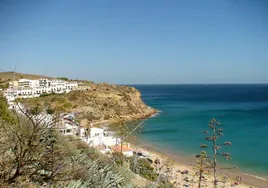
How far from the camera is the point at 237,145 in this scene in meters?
28.9

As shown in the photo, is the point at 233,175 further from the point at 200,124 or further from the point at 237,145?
the point at 200,124

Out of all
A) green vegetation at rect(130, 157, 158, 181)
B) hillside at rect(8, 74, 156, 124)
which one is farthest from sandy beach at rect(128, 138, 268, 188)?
hillside at rect(8, 74, 156, 124)

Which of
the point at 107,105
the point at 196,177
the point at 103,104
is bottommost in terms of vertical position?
the point at 196,177

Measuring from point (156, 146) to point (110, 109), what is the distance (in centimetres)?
2021

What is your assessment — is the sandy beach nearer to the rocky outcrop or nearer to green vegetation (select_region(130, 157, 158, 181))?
green vegetation (select_region(130, 157, 158, 181))

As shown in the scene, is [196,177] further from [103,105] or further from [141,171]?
[103,105]

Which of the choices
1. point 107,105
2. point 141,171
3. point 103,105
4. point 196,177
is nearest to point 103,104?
point 103,105

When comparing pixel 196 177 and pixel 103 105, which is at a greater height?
pixel 103 105

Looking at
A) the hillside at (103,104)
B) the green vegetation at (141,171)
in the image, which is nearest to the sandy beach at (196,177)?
the green vegetation at (141,171)

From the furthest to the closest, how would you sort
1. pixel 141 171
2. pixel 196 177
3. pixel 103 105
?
pixel 103 105
pixel 196 177
pixel 141 171

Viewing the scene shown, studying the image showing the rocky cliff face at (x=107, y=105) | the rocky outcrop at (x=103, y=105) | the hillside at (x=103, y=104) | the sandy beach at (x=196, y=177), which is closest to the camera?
the sandy beach at (x=196, y=177)

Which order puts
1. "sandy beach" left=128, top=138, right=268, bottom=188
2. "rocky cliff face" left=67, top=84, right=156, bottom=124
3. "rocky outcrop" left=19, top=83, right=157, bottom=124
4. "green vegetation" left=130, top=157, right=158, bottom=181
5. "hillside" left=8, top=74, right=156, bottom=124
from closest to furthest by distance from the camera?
"green vegetation" left=130, top=157, right=158, bottom=181, "sandy beach" left=128, top=138, right=268, bottom=188, "rocky outcrop" left=19, top=83, right=157, bottom=124, "hillside" left=8, top=74, right=156, bottom=124, "rocky cliff face" left=67, top=84, right=156, bottom=124

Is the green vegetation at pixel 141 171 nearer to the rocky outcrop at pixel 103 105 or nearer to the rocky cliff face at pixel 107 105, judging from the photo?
the rocky outcrop at pixel 103 105

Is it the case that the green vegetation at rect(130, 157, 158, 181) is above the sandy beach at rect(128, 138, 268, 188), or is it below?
above
